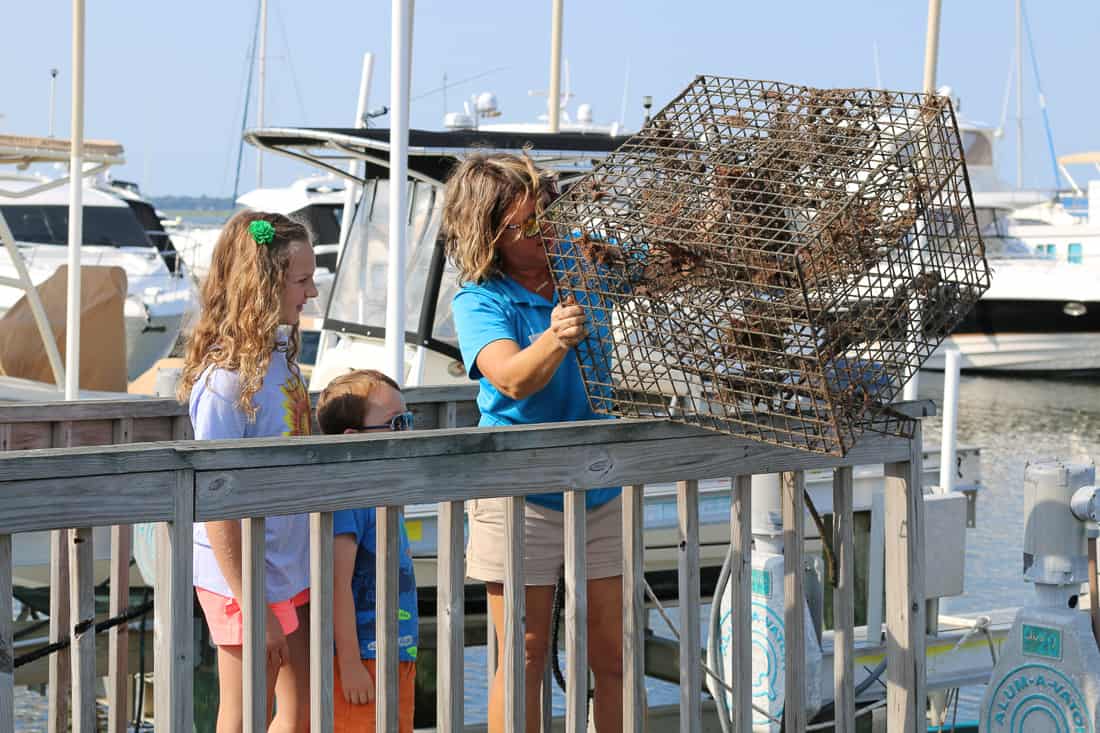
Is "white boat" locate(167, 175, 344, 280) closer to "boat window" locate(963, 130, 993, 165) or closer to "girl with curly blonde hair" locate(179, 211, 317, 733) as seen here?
"boat window" locate(963, 130, 993, 165)

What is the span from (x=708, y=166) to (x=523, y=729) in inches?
51.5

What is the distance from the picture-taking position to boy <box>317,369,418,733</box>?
3.53 metres

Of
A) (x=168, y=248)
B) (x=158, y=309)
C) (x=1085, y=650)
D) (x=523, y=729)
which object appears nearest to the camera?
(x=523, y=729)

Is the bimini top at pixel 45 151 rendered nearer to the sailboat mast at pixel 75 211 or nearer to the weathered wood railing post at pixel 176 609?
the sailboat mast at pixel 75 211

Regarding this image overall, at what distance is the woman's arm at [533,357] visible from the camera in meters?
3.13

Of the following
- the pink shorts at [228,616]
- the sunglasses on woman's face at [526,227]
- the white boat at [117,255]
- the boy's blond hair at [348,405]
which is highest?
the white boat at [117,255]

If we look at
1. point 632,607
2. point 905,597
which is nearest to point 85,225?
point 905,597

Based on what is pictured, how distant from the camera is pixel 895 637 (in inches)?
150

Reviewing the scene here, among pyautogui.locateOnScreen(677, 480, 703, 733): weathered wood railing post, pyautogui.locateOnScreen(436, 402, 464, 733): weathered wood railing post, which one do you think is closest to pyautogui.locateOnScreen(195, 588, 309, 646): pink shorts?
pyautogui.locateOnScreen(436, 402, 464, 733): weathered wood railing post

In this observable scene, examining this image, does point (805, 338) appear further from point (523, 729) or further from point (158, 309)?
point (158, 309)

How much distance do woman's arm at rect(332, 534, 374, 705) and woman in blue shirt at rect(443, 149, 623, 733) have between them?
301 millimetres

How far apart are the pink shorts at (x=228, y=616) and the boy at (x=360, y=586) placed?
116 mm

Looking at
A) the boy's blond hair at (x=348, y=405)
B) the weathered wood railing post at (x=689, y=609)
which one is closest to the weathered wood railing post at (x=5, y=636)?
the boy's blond hair at (x=348, y=405)

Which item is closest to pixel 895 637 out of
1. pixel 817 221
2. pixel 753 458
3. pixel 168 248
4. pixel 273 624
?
pixel 753 458
